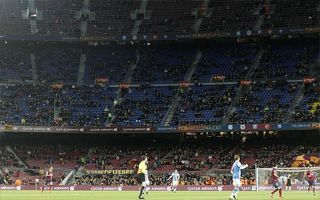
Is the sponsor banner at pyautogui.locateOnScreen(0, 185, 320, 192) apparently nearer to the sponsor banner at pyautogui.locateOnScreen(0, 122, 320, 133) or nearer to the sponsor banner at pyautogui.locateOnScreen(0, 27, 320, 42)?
the sponsor banner at pyautogui.locateOnScreen(0, 122, 320, 133)

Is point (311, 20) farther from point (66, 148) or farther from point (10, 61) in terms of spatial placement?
point (10, 61)

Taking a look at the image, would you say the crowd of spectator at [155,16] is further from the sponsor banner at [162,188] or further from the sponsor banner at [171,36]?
the sponsor banner at [162,188]

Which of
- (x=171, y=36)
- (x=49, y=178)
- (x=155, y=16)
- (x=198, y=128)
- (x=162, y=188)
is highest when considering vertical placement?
(x=155, y=16)

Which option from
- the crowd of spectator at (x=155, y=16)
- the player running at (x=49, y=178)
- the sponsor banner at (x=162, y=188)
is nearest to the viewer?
the sponsor banner at (x=162, y=188)

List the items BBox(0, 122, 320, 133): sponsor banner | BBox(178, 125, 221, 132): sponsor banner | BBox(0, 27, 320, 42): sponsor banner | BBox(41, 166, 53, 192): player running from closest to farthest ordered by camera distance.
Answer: BBox(41, 166, 53, 192): player running < BBox(0, 122, 320, 133): sponsor banner < BBox(178, 125, 221, 132): sponsor banner < BBox(0, 27, 320, 42): sponsor banner

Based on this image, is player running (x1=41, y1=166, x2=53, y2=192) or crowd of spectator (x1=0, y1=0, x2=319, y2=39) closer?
player running (x1=41, y1=166, x2=53, y2=192)

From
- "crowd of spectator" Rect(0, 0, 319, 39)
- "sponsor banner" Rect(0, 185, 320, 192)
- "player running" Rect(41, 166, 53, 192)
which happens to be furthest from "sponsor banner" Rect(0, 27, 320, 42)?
"sponsor banner" Rect(0, 185, 320, 192)

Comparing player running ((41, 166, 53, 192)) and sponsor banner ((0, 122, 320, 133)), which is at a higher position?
sponsor banner ((0, 122, 320, 133))

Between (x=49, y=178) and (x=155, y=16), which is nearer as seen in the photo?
(x=49, y=178)

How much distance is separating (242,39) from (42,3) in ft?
98.1

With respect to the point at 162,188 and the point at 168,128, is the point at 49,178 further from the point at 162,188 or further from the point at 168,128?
the point at 168,128

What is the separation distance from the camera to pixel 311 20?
76.0 m

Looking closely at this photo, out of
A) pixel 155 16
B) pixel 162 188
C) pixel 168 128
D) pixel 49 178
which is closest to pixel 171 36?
pixel 155 16

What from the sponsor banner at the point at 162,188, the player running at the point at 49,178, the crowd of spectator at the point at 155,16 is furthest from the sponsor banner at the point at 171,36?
the sponsor banner at the point at 162,188
